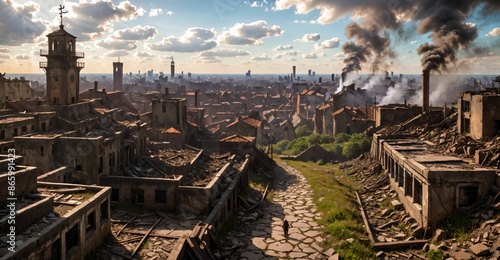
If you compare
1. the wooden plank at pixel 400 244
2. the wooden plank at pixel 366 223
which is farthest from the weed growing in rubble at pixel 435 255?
the wooden plank at pixel 366 223

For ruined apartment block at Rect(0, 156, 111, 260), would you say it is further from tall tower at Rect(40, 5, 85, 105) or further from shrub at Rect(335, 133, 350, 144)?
shrub at Rect(335, 133, 350, 144)

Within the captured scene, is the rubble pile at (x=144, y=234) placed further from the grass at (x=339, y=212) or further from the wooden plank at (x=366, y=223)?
the wooden plank at (x=366, y=223)

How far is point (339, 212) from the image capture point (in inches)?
998

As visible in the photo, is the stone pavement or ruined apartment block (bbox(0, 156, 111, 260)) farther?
the stone pavement

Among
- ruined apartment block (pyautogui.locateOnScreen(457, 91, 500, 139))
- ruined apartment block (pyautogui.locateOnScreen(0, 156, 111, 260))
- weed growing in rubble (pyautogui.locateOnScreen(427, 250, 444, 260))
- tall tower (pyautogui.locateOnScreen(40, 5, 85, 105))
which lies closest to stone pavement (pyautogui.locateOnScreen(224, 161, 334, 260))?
weed growing in rubble (pyautogui.locateOnScreen(427, 250, 444, 260))

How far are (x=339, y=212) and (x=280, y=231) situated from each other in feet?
13.8

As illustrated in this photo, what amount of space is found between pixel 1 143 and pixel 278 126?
47.8 metres

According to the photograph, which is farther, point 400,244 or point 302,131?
point 302,131

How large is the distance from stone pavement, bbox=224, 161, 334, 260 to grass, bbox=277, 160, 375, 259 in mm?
589

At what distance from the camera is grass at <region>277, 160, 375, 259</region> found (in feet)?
65.9

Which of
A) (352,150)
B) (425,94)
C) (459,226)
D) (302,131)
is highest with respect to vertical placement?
(425,94)

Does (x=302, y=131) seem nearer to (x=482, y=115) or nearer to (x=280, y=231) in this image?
(x=482, y=115)

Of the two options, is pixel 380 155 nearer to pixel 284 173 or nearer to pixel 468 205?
pixel 284 173

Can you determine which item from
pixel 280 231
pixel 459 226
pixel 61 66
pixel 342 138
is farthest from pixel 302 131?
pixel 459 226
